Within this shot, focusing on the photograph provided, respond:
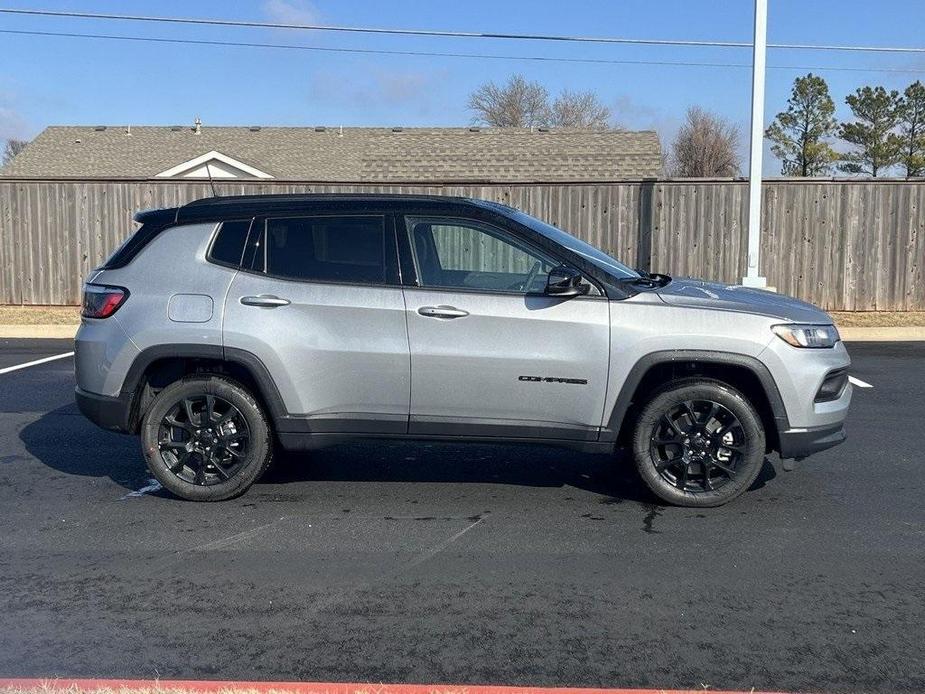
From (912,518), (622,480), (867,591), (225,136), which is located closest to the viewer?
(867,591)

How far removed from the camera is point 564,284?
5.54 m

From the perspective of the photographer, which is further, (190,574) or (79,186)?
(79,186)

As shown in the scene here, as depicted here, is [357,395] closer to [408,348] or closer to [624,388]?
[408,348]

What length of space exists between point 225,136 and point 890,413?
2531cm

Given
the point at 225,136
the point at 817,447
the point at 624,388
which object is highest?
the point at 225,136

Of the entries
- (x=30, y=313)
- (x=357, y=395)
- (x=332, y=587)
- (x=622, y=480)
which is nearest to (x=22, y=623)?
(x=332, y=587)

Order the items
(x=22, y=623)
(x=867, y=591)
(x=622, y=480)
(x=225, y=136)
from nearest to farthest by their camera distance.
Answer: (x=22, y=623)
(x=867, y=591)
(x=622, y=480)
(x=225, y=136)

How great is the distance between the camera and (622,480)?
21.3 ft

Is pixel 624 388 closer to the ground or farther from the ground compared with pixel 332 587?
farther from the ground

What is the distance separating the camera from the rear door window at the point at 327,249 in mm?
5840

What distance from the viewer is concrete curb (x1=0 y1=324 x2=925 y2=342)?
1411 centimetres

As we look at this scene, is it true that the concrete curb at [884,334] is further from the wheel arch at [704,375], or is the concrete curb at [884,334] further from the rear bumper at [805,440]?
the wheel arch at [704,375]

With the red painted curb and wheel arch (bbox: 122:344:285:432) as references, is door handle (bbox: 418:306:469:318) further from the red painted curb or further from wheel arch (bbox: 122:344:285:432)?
the red painted curb

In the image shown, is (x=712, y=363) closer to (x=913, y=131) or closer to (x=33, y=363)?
(x=33, y=363)
